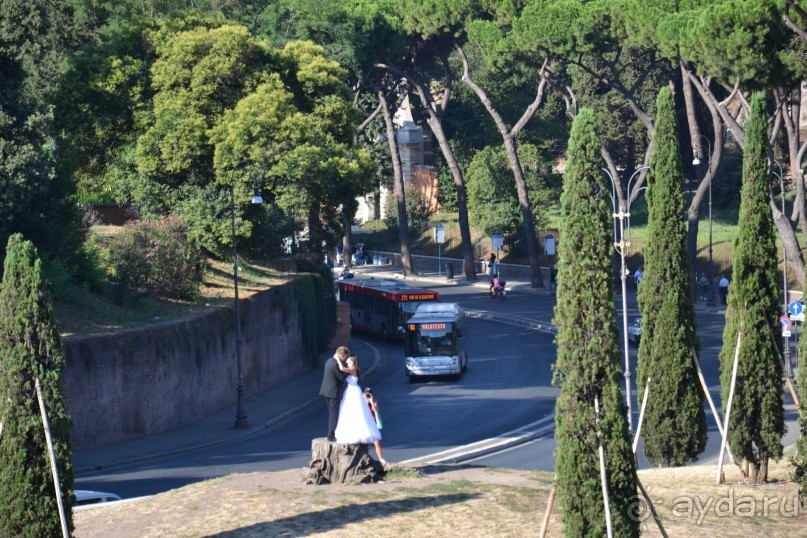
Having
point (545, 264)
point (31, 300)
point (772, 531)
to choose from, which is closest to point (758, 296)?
point (772, 531)

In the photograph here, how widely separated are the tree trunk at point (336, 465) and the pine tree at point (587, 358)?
12.6 ft

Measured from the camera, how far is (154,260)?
125 feet

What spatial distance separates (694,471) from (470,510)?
21.6 ft

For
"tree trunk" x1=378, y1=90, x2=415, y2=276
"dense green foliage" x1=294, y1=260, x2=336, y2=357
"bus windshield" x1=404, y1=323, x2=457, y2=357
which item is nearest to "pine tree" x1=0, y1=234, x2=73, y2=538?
"bus windshield" x1=404, y1=323, x2=457, y2=357

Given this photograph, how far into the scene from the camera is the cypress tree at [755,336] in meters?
19.5

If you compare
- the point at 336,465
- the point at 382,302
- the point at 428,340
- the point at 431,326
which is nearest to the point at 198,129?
the point at 431,326

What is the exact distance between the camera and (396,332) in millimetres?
53781

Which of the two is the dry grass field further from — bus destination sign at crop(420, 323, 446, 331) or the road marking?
bus destination sign at crop(420, 323, 446, 331)

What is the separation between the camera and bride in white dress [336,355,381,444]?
1667 centimetres

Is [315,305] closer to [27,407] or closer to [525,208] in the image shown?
[525,208]

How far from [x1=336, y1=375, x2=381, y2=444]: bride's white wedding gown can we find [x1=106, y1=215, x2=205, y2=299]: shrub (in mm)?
20838

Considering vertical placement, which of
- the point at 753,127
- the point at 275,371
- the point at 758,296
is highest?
the point at 753,127

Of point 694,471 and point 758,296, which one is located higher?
point 758,296

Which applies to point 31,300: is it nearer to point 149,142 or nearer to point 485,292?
point 149,142
